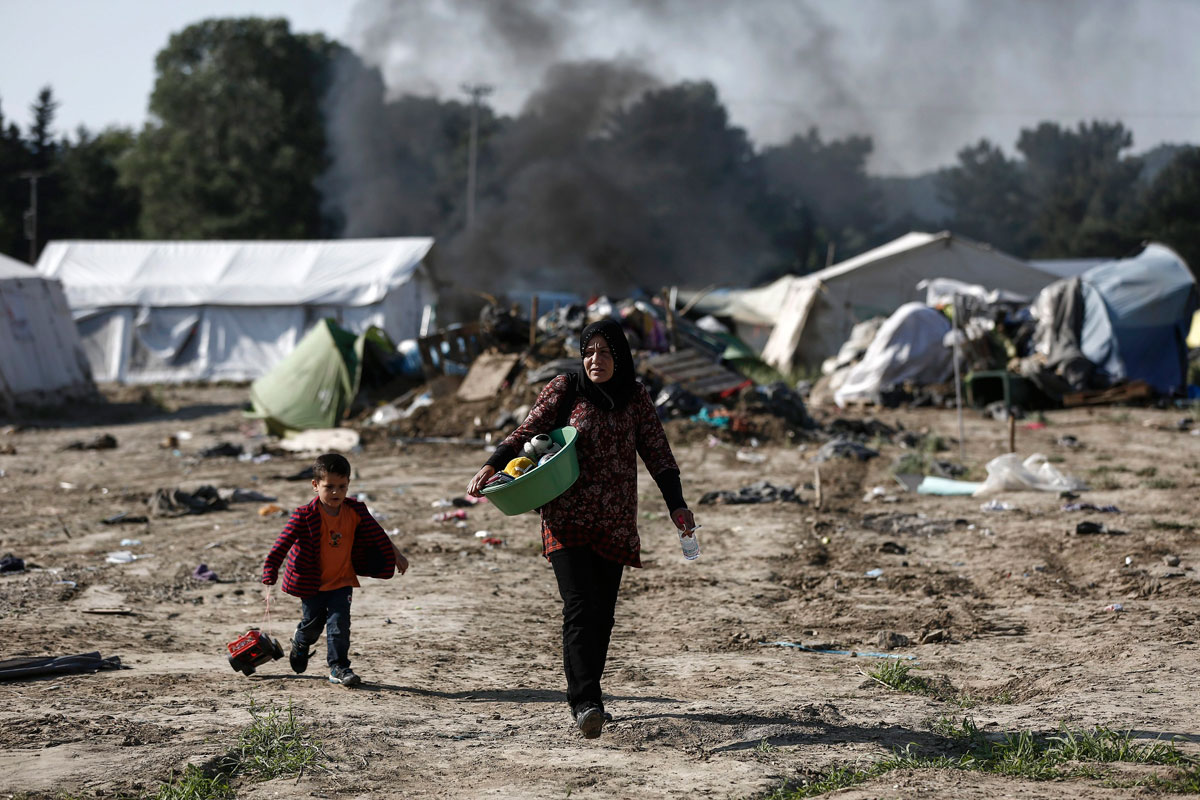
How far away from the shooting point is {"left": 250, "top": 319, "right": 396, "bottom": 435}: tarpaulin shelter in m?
16.4

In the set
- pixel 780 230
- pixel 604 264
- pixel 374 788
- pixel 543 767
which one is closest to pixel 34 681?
pixel 374 788

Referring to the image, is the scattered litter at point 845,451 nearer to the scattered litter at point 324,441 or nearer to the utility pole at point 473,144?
the scattered litter at point 324,441

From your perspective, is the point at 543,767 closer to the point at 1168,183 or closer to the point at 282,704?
the point at 282,704

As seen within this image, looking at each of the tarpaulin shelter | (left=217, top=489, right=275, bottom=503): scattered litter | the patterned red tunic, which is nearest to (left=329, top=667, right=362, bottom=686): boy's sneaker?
the patterned red tunic

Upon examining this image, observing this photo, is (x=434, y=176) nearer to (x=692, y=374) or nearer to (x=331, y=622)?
(x=692, y=374)

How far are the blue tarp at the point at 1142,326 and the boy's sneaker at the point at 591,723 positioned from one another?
53.9 feet

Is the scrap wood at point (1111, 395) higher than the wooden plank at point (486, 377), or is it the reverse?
the wooden plank at point (486, 377)

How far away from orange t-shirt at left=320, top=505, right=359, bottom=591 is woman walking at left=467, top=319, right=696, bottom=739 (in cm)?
93

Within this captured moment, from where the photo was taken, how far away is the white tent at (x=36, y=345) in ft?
64.0

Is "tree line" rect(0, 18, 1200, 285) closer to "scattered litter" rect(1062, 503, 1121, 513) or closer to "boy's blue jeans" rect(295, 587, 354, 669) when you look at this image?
"scattered litter" rect(1062, 503, 1121, 513)

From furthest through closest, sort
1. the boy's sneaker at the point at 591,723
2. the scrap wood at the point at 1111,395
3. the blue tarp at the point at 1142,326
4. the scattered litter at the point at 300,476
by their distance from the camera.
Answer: the blue tarp at the point at 1142,326 < the scrap wood at the point at 1111,395 < the scattered litter at the point at 300,476 < the boy's sneaker at the point at 591,723

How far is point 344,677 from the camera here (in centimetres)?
486

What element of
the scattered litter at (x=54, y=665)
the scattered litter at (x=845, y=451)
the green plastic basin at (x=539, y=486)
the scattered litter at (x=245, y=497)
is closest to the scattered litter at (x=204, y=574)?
the scattered litter at (x=54, y=665)

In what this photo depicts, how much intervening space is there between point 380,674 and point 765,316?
2613 cm
